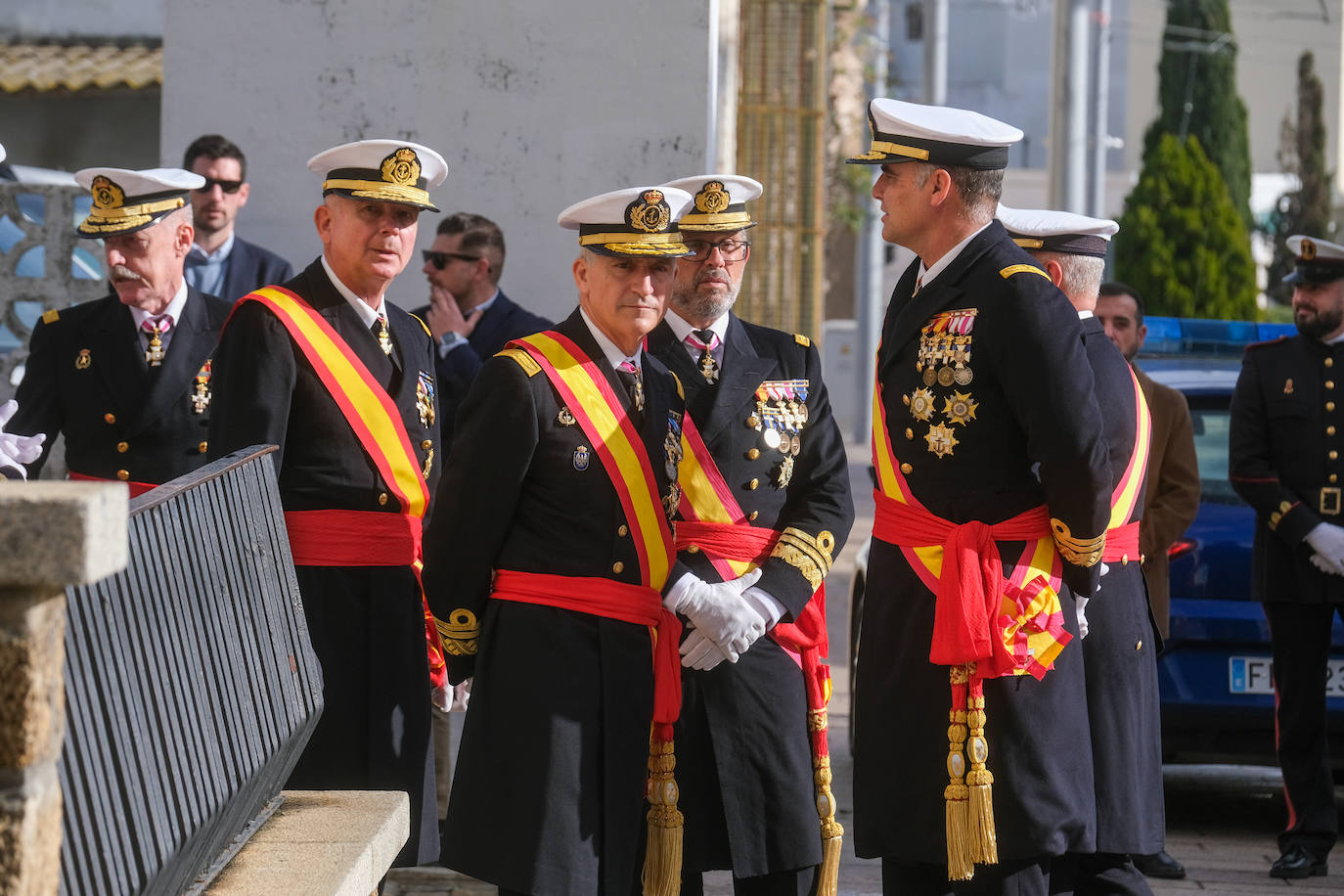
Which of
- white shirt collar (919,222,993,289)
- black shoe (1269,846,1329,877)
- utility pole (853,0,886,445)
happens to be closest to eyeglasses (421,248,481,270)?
white shirt collar (919,222,993,289)

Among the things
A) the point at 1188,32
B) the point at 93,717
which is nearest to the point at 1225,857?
the point at 93,717

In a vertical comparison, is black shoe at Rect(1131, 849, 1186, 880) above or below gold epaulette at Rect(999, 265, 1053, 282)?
below

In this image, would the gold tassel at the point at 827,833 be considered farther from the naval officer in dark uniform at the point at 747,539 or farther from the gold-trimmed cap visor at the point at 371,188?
the gold-trimmed cap visor at the point at 371,188

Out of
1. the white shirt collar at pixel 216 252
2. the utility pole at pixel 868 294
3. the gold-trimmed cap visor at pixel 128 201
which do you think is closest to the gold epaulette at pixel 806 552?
the gold-trimmed cap visor at pixel 128 201

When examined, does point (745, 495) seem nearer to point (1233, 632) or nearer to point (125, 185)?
point (125, 185)

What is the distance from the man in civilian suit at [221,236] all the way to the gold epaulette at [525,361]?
7.90 ft

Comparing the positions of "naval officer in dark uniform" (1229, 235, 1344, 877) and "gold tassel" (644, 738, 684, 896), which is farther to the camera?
"naval officer in dark uniform" (1229, 235, 1344, 877)

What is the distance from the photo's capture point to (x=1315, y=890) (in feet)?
18.6

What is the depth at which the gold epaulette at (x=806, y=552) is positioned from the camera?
164 inches

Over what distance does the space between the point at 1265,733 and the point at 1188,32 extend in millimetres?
36921

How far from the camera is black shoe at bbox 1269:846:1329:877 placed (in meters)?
5.81

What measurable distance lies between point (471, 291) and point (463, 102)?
0.90 metres

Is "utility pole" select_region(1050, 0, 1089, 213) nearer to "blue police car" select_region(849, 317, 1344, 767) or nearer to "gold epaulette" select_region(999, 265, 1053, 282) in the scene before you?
"blue police car" select_region(849, 317, 1344, 767)

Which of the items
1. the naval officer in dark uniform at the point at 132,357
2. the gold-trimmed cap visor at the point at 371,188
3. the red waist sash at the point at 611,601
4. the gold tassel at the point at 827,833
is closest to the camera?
the red waist sash at the point at 611,601
